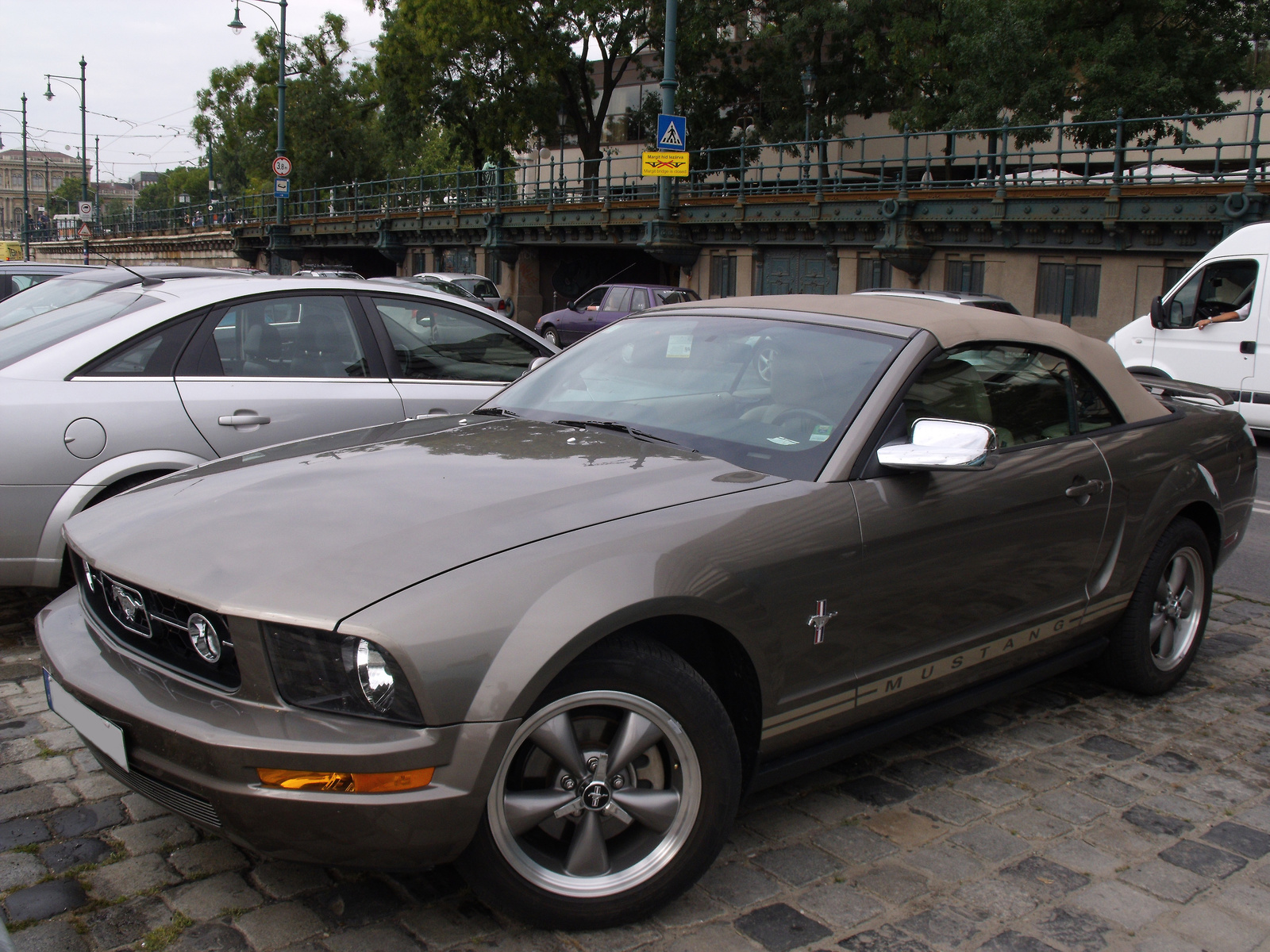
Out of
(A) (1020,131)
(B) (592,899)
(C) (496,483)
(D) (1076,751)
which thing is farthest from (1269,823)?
(A) (1020,131)

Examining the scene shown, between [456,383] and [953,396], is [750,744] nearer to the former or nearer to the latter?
[953,396]

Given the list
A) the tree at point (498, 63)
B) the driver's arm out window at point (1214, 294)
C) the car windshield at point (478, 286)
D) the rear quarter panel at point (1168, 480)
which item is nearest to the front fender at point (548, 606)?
the rear quarter panel at point (1168, 480)

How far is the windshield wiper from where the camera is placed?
333 centimetres

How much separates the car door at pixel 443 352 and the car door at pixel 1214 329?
9.03 m

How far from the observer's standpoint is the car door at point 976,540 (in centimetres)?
308

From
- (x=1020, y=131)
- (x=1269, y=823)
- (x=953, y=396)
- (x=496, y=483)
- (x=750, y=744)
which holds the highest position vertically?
(x=1020, y=131)

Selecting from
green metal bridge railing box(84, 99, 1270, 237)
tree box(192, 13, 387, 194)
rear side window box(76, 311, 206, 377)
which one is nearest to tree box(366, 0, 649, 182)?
green metal bridge railing box(84, 99, 1270, 237)

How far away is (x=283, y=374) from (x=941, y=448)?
11.0 feet

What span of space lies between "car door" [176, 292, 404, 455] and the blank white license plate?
2.20 meters

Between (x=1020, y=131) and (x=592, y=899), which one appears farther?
(x=1020, y=131)

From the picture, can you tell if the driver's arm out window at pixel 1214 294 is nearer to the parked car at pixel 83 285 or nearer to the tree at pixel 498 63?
the parked car at pixel 83 285

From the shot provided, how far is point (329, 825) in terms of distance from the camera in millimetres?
2264

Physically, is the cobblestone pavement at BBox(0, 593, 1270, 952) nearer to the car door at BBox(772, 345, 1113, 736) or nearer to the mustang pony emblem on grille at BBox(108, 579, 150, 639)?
the car door at BBox(772, 345, 1113, 736)

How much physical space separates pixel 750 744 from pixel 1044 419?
Result: 1.75 meters
